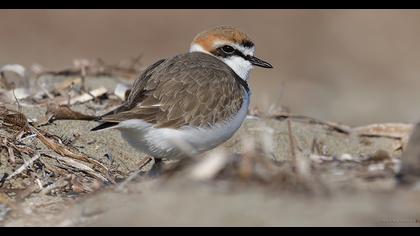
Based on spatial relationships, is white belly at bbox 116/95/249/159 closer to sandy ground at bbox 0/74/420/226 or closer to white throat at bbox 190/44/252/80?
sandy ground at bbox 0/74/420/226

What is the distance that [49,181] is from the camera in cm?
513

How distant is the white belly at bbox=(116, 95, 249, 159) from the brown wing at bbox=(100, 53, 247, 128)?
44 millimetres

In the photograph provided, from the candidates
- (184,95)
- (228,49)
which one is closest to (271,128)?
(228,49)

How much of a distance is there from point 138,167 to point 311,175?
234cm

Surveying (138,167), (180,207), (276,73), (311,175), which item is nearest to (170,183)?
(180,207)

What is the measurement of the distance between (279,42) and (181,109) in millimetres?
9606

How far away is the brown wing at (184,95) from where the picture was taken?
533cm

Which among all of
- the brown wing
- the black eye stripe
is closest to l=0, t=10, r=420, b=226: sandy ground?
the brown wing

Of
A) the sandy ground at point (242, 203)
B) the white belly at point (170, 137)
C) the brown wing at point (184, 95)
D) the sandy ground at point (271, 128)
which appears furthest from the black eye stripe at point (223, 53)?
the sandy ground at point (242, 203)

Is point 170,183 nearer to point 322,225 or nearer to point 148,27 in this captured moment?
point 322,225

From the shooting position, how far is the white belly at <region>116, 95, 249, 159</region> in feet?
17.0

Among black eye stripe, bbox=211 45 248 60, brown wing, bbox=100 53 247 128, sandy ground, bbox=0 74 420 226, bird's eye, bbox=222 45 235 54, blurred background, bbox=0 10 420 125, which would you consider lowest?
sandy ground, bbox=0 74 420 226

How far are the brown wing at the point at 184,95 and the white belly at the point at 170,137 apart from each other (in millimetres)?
44

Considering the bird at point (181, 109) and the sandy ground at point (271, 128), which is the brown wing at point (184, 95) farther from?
the sandy ground at point (271, 128)
